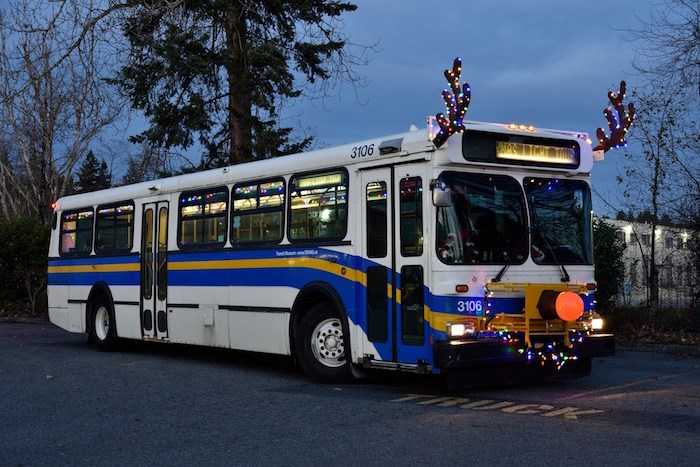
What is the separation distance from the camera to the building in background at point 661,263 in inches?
657

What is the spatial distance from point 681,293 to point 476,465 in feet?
38.4

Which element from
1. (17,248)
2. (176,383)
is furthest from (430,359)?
(17,248)

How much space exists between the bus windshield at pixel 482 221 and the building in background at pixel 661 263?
26.3 ft

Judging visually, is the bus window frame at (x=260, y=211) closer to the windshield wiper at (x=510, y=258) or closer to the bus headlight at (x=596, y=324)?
the windshield wiper at (x=510, y=258)

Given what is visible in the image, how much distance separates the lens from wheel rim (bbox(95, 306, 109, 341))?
16.4 m

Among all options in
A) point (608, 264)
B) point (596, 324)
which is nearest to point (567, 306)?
point (596, 324)

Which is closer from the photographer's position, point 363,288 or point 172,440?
point 172,440

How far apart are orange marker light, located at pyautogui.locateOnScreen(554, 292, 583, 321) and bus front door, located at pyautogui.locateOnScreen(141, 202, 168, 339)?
7.39 metres

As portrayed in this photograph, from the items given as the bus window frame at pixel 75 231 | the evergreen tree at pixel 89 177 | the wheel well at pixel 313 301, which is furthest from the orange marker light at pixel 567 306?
the evergreen tree at pixel 89 177

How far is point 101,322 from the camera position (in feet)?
54.5

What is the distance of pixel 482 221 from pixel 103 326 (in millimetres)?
9502

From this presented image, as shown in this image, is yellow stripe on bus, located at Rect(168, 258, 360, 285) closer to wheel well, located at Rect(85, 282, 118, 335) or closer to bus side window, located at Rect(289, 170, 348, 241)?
bus side window, located at Rect(289, 170, 348, 241)

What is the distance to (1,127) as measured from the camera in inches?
1177

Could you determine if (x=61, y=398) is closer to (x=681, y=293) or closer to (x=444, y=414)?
(x=444, y=414)
